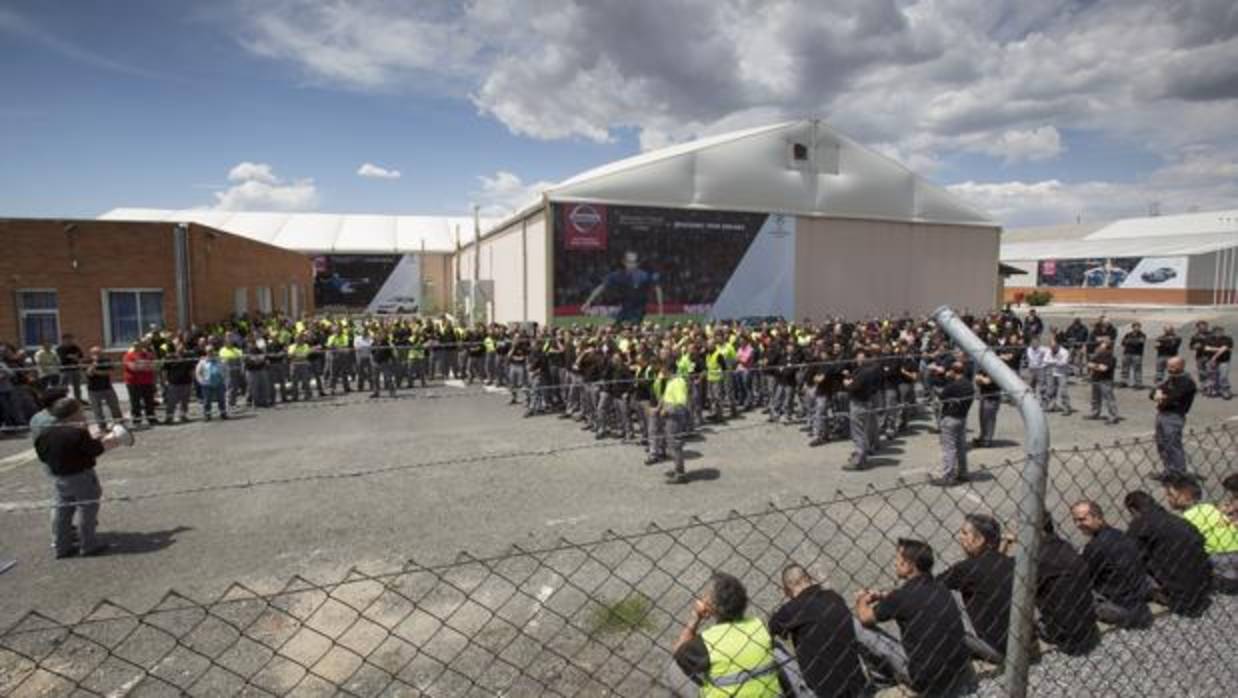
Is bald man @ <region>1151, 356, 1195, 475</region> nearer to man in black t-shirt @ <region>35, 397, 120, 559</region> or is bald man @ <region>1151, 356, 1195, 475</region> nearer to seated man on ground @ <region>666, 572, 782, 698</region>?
seated man on ground @ <region>666, 572, 782, 698</region>

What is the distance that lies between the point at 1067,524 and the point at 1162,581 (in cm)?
287

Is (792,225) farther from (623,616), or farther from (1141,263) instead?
(1141,263)

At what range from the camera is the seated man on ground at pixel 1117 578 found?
14.2 feet

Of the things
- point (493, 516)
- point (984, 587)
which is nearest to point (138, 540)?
point (493, 516)

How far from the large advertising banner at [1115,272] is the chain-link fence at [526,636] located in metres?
53.6

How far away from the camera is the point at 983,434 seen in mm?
11117

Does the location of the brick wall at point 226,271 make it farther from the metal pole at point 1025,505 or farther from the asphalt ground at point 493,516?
the metal pole at point 1025,505

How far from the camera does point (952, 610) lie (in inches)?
146

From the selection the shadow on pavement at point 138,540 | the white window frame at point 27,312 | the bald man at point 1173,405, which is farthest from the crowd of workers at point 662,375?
the white window frame at point 27,312

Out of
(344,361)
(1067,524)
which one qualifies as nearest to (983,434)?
(1067,524)

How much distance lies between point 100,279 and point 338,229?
3230 cm

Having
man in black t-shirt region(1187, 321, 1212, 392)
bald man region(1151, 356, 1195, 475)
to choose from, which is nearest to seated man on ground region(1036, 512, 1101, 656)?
bald man region(1151, 356, 1195, 475)

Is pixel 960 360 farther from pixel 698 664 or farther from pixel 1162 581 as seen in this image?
pixel 698 664

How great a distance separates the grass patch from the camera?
17.3ft
